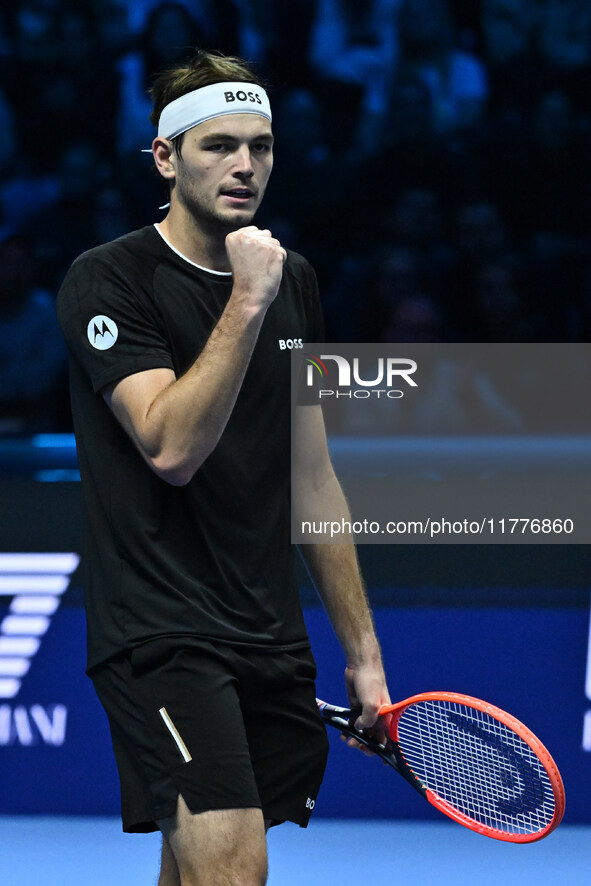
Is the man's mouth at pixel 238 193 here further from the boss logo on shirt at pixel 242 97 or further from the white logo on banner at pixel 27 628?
the white logo on banner at pixel 27 628

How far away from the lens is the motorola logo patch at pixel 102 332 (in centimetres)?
240

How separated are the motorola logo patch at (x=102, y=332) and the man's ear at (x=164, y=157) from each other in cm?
38

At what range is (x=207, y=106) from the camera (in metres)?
2.58

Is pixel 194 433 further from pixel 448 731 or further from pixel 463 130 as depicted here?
pixel 463 130

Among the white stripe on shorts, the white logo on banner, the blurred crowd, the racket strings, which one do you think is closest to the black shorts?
the white stripe on shorts

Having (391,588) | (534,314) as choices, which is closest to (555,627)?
(391,588)

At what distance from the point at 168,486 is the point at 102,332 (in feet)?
0.99

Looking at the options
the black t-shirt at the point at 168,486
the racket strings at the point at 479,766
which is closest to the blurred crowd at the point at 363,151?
the racket strings at the point at 479,766

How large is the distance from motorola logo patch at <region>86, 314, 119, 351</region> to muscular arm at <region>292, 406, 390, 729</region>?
1.59 ft

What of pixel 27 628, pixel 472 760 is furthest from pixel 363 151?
pixel 472 760

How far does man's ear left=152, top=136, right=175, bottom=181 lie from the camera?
2631mm

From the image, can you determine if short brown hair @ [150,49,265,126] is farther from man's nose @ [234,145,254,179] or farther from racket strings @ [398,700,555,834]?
racket strings @ [398,700,555,834]

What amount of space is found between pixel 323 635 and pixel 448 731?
4.81ft

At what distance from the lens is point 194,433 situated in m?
2.27
